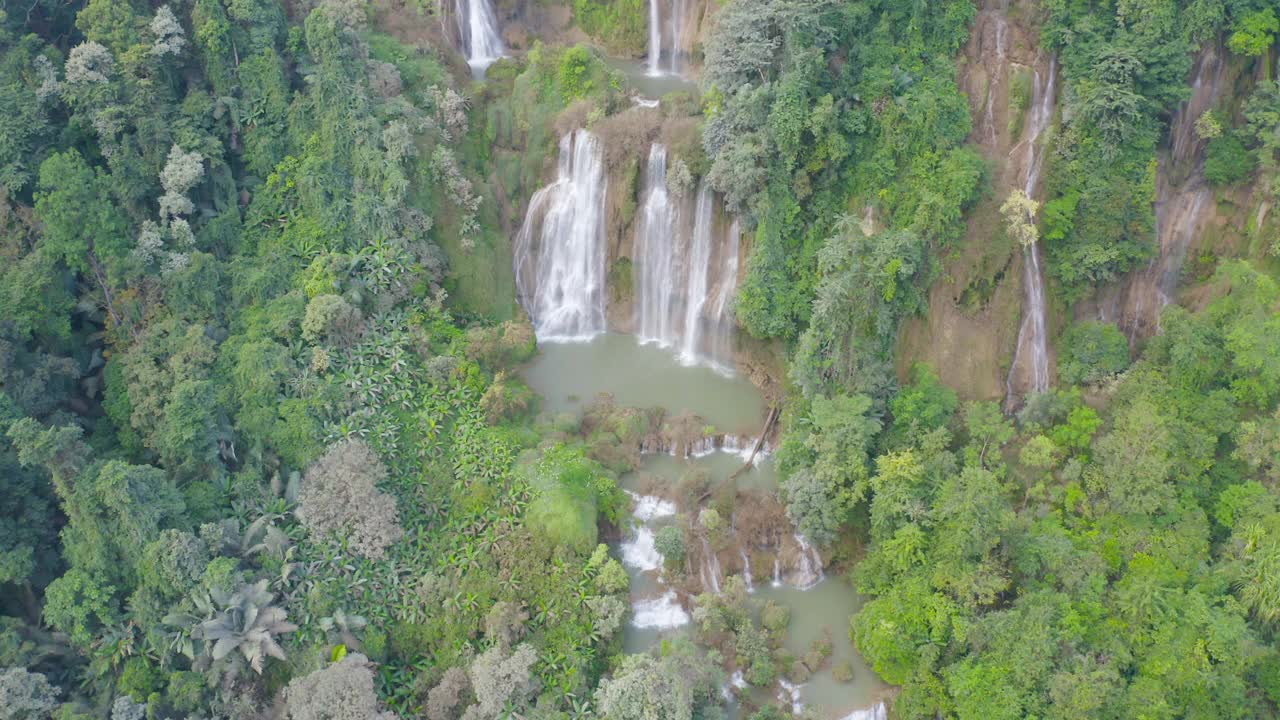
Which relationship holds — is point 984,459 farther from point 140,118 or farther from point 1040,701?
point 140,118

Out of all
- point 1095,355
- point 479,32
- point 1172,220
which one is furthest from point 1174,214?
point 479,32

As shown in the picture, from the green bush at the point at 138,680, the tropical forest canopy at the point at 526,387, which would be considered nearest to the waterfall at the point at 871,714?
the tropical forest canopy at the point at 526,387

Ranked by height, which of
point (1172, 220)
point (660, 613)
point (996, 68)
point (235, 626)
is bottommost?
point (660, 613)

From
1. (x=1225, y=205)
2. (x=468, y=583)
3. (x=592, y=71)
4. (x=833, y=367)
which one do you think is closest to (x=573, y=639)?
(x=468, y=583)

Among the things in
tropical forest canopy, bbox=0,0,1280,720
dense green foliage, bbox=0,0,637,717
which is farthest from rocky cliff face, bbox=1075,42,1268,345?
dense green foliage, bbox=0,0,637,717

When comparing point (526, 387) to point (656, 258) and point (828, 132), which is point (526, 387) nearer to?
point (656, 258)

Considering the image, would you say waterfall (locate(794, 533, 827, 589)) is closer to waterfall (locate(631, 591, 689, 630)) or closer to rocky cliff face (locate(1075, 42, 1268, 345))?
waterfall (locate(631, 591, 689, 630))
